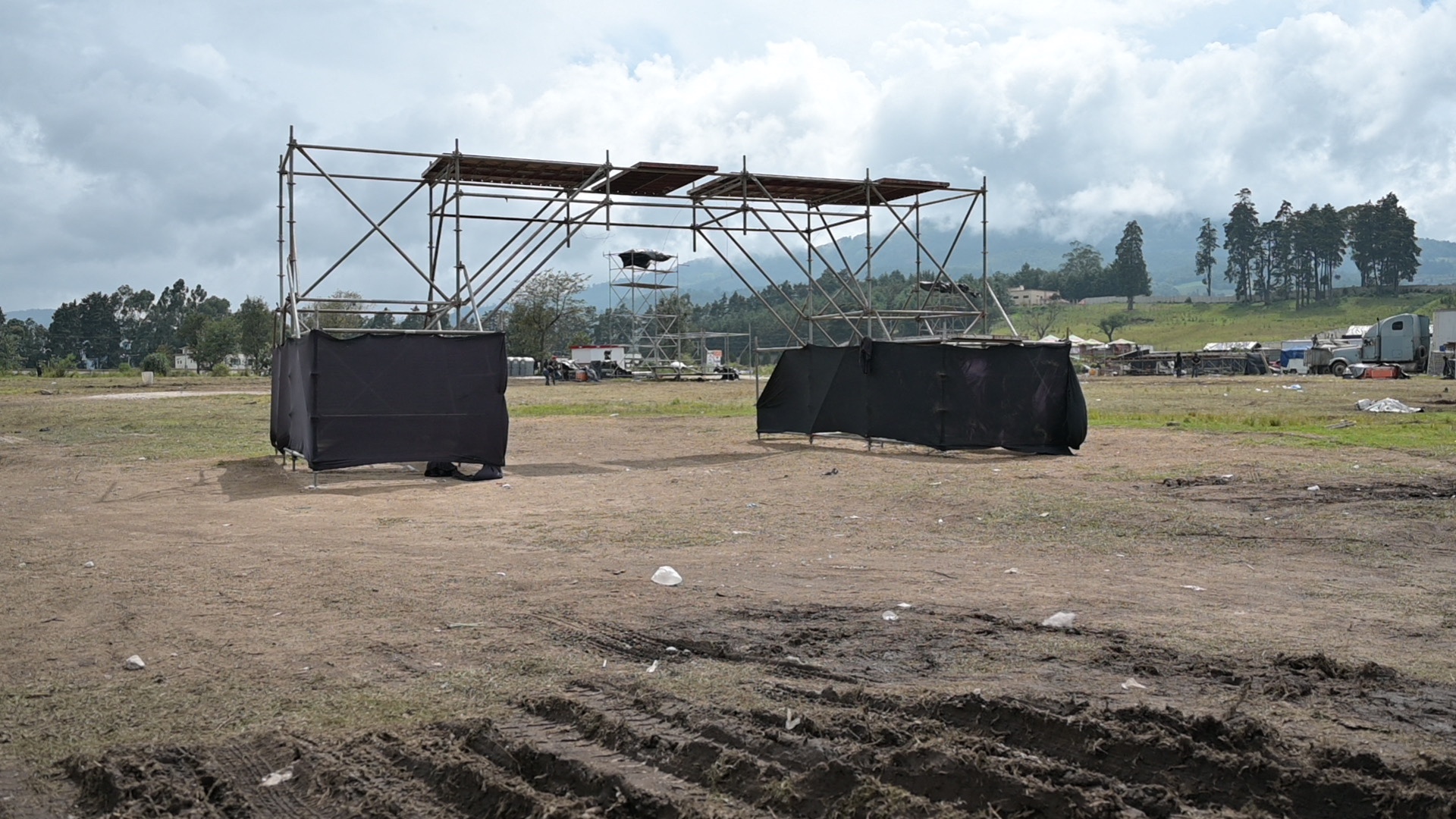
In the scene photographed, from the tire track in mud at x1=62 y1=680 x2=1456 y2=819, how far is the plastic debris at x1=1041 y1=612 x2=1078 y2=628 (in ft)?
6.00

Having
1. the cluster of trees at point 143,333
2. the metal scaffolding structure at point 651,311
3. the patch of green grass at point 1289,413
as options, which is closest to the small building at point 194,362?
the cluster of trees at point 143,333

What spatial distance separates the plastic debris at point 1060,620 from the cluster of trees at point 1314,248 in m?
135

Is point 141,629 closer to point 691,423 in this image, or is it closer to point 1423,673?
point 1423,673

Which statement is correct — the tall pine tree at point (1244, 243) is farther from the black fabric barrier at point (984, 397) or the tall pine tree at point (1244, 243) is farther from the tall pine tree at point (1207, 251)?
the black fabric barrier at point (984, 397)

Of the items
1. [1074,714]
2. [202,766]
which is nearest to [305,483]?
[202,766]

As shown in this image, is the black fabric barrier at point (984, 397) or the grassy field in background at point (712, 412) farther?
the grassy field in background at point (712, 412)

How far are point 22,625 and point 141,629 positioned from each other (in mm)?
752

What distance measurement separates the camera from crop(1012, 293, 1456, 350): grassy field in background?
108625 millimetres

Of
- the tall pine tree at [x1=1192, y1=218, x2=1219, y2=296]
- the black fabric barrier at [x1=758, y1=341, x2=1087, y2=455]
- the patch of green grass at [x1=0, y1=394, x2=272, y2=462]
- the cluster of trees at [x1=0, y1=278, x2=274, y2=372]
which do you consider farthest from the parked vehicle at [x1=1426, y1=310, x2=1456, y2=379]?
the tall pine tree at [x1=1192, y1=218, x2=1219, y2=296]

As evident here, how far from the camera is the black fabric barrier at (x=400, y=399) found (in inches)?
571

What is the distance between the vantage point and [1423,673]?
543cm

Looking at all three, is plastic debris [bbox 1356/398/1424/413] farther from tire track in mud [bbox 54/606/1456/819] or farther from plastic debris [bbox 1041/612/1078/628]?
tire track in mud [bbox 54/606/1456/819]

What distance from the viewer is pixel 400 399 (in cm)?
1478

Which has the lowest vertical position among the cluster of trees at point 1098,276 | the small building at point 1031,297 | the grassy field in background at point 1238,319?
the grassy field in background at point 1238,319
